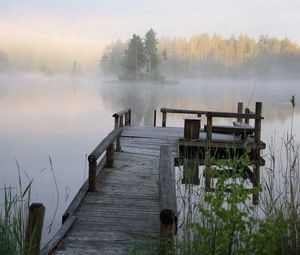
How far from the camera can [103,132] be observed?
69.3ft

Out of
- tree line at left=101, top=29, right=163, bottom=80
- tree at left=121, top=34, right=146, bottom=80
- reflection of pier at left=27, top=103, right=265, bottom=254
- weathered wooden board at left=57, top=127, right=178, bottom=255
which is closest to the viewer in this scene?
reflection of pier at left=27, top=103, right=265, bottom=254

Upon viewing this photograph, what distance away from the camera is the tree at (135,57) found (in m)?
73.1

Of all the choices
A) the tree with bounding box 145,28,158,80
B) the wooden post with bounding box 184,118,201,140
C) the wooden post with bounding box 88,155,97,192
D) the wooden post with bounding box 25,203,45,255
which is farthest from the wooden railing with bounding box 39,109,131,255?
the tree with bounding box 145,28,158,80

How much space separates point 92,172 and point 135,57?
69.6m

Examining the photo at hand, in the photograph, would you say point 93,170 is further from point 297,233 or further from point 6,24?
point 6,24

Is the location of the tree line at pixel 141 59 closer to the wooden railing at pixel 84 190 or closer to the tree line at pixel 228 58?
the tree line at pixel 228 58

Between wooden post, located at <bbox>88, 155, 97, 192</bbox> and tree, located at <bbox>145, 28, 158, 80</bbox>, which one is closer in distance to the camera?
wooden post, located at <bbox>88, 155, 97, 192</bbox>

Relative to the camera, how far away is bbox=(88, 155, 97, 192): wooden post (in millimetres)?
5840

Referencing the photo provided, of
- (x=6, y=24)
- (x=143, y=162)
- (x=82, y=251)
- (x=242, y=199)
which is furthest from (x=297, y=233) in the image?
(x=6, y=24)

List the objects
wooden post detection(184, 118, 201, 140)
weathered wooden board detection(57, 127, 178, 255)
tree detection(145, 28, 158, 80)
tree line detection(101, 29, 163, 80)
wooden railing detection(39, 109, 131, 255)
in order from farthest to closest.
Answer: tree detection(145, 28, 158, 80) < tree line detection(101, 29, 163, 80) < wooden post detection(184, 118, 201, 140) < weathered wooden board detection(57, 127, 178, 255) < wooden railing detection(39, 109, 131, 255)

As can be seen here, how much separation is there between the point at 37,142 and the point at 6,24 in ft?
501

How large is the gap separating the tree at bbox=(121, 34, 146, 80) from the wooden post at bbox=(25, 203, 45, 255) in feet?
234

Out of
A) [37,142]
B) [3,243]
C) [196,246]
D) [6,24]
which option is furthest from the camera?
[6,24]

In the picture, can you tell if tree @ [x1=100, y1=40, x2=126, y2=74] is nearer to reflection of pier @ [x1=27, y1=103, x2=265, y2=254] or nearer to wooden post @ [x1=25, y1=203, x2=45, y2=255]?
reflection of pier @ [x1=27, y1=103, x2=265, y2=254]
